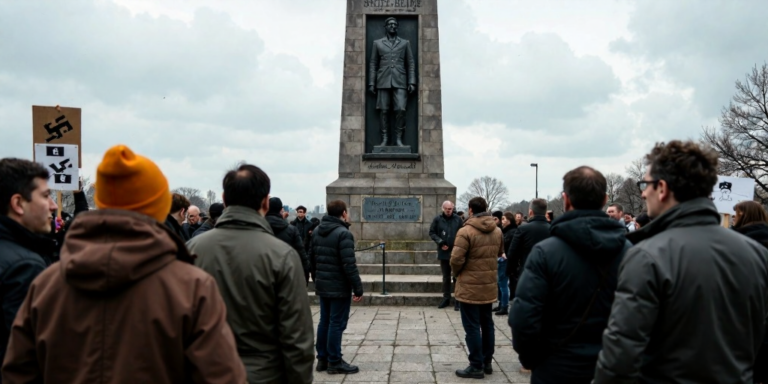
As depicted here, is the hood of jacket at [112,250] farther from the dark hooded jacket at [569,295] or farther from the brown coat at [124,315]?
the dark hooded jacket at [569,295]

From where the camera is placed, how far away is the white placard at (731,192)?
23.5 ft

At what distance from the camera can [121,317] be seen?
6.32 feet

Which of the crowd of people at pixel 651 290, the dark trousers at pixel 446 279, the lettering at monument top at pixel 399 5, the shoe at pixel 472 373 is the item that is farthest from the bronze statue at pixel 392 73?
the crowd of people at pixel 651 290

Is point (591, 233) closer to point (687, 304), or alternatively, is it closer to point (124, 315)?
point (687, 304)

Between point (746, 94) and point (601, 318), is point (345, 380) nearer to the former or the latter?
point (601, 318)

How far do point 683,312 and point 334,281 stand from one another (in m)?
4.74

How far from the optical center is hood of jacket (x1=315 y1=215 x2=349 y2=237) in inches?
275

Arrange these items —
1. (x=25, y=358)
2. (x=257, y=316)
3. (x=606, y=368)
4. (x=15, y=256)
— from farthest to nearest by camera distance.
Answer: (x=257, y=316)
(x=15, y=256)
(x=606, y=368)
(x=25, y=358)

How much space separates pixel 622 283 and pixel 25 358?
2224mm

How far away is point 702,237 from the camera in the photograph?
263 centimetres

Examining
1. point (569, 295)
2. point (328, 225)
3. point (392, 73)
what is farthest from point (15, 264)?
point (392, 73)

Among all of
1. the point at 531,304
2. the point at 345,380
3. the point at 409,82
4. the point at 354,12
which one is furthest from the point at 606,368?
the point at 354,12

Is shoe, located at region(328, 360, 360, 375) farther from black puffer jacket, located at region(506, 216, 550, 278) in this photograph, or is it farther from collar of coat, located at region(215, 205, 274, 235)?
collar of coat, located at region(215, 205, 274, 235)

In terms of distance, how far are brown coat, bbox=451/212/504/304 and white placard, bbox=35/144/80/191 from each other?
173 inches
